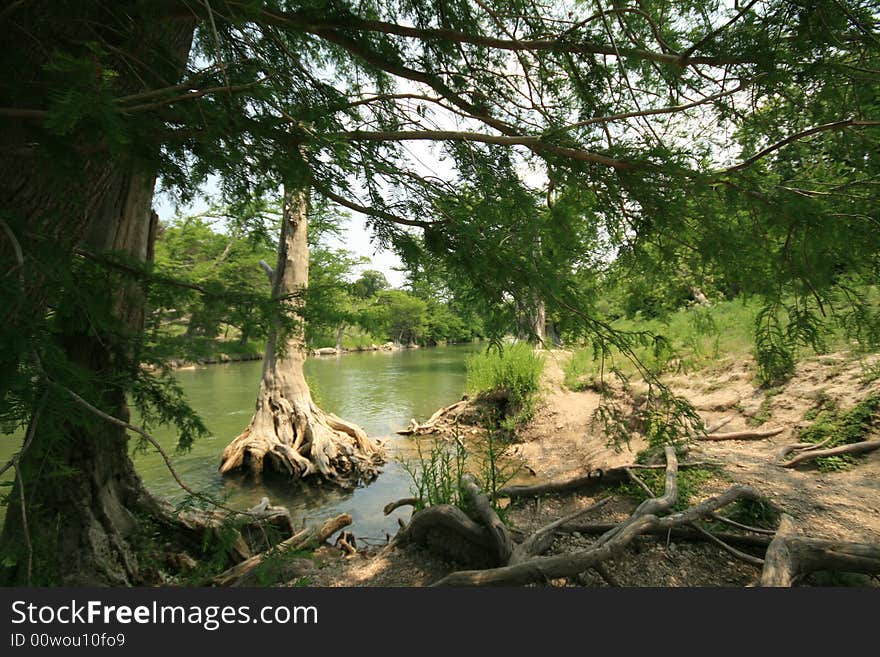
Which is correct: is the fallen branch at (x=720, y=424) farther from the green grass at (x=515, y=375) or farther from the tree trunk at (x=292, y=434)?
the tree trunk at (x=292, y=434)

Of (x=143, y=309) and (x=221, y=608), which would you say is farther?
(x=143, y=309)

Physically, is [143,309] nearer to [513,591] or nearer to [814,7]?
[513,591]

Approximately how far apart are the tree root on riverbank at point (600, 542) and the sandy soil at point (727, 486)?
131 mm

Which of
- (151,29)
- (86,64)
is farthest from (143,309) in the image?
(86,64)

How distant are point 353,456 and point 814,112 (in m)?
7.18

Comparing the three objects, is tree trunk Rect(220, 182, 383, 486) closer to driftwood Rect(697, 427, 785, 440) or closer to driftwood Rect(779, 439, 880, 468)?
driftwood Rect(697, 427, 785, 440)

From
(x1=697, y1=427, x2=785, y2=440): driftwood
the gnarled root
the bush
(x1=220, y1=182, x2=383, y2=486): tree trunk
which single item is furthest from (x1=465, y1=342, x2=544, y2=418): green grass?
(x1=697, y1=427, x2=785, y2=440): driftwood

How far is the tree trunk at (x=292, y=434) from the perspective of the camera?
7.01 metres

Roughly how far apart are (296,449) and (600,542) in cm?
596

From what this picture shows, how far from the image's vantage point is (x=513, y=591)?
1.95 m

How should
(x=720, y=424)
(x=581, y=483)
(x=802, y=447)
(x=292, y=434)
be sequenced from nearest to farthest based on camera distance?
(x=581, y=483) → (x=802, y=447) → (x=720, y=424) → (x=292, y=434)

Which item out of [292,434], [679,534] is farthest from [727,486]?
[292,434]

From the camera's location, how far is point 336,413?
11.6 metres

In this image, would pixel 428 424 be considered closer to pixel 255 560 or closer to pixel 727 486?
pixel 255 560
